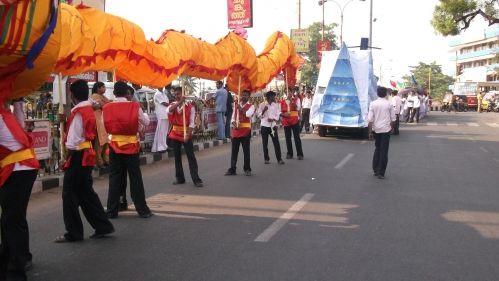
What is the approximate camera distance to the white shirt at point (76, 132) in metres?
5.88

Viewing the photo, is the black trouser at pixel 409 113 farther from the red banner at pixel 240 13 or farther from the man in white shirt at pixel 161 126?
the man in white shirt at pixel 161 126

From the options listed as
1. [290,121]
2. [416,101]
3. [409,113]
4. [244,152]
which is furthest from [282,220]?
[409,113]

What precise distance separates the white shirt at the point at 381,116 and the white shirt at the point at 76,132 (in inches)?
250

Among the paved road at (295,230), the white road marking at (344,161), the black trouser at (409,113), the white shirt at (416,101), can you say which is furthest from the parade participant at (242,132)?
the black trouser at (409,113)

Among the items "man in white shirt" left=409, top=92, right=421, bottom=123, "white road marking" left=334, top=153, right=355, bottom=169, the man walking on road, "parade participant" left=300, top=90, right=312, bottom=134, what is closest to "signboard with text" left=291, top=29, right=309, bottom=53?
"man in white shirt" left=409, top=92, right=421, bottom=123

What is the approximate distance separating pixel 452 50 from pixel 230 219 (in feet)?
332

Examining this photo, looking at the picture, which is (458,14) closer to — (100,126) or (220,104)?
(220,104)

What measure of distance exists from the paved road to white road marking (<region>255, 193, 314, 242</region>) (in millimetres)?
14

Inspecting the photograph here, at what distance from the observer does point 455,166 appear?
12273 mm

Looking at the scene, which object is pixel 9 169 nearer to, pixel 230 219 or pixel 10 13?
pixel 10 13

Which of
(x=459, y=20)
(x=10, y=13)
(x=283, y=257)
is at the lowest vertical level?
(x=283, y=257)

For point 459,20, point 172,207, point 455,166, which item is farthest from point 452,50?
point 172,207

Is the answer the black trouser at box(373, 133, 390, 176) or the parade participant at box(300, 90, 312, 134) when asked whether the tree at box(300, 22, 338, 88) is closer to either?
the parade participant at box(300, 90, 312, 134)

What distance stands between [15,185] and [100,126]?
5473mm
